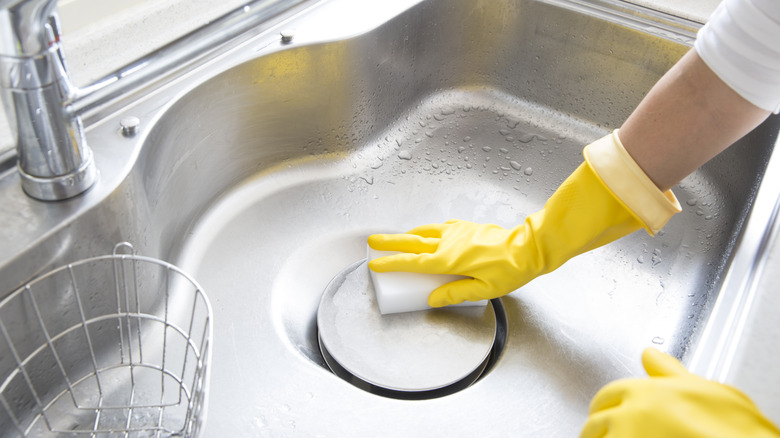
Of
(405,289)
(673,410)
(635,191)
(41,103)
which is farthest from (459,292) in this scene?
(41,103)

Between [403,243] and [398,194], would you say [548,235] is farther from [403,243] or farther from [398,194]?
[398,194]

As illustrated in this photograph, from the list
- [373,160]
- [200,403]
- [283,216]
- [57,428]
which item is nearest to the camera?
[200,403]

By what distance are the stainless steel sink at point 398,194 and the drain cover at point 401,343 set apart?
0.03 meters

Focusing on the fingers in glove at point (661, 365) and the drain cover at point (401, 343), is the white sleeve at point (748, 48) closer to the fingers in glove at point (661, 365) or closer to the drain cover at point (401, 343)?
the fingers in glove at point (661, 365)

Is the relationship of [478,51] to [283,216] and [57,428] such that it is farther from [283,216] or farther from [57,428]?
[57,428]

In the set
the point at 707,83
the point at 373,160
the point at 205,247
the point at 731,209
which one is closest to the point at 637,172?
the point at 707,83

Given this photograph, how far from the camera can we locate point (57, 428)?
0.63 meters

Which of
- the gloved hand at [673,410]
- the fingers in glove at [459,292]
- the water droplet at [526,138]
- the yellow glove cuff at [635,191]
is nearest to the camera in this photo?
the gloved hand at [673,410]

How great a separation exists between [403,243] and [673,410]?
45cm

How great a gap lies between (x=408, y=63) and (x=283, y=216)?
344 millimetres

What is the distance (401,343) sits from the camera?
2.56 feet

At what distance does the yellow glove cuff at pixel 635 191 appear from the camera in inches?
26.7

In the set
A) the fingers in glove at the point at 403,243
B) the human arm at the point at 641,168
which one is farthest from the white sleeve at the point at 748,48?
the fingers in glove at the point at 403,243

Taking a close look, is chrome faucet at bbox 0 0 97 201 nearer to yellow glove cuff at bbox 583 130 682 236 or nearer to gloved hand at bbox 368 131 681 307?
gloved hand at bbox 368 131 681 307
